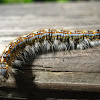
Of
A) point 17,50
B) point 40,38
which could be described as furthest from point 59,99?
point 40,38

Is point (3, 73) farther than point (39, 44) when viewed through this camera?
No

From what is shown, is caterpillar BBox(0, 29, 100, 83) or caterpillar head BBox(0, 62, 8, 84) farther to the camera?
caterpillar BBox(0, 29, 100, 83)

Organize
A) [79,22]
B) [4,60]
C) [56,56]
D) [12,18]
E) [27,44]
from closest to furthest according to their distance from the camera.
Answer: [4,60] < [56,56] < [27,44] < [79,22] < [12,18]

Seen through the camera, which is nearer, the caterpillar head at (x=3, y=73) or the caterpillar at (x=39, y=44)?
the caterpillar head at (x=3, y=73)

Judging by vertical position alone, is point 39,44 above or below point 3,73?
above

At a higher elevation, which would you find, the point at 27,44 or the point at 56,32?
the point at 56,32

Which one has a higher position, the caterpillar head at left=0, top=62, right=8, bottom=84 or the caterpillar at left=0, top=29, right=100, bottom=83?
the caterpillar at left=0, top=29, right=100, bottom=83

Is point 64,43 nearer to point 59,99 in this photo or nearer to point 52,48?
point 52,48

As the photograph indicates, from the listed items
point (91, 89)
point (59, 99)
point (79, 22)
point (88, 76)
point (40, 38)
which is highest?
point (79, 22)
